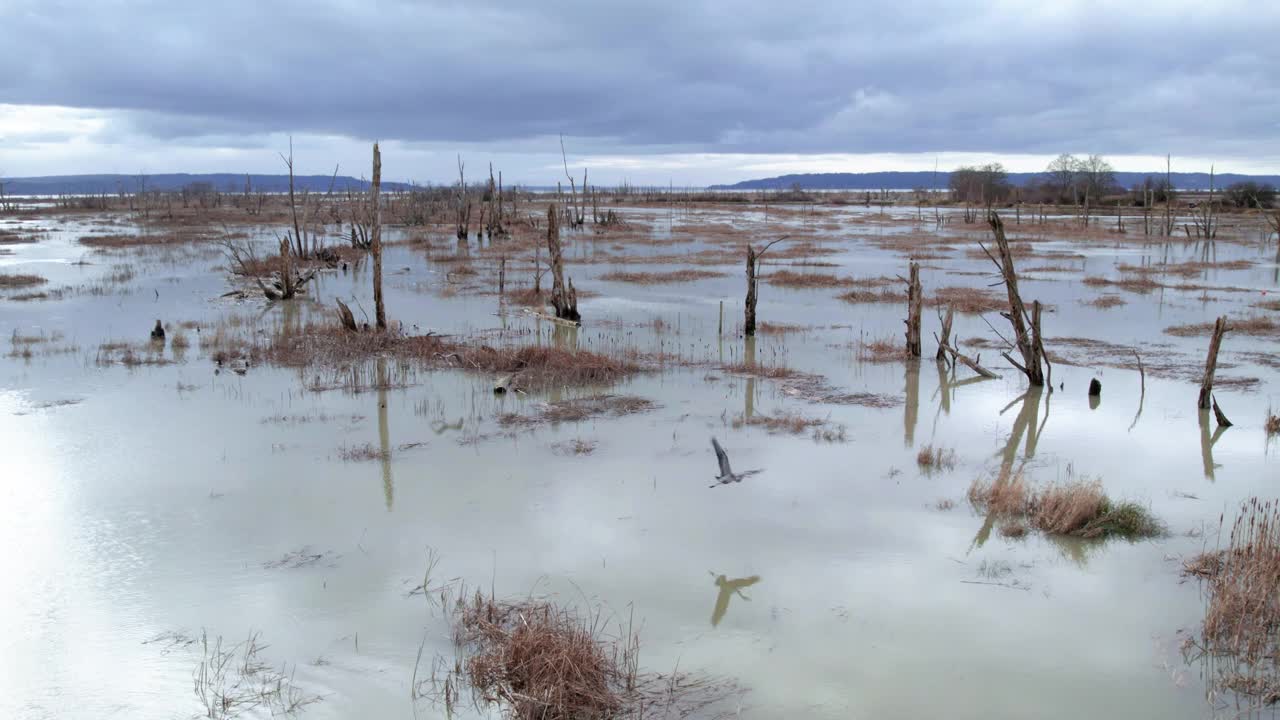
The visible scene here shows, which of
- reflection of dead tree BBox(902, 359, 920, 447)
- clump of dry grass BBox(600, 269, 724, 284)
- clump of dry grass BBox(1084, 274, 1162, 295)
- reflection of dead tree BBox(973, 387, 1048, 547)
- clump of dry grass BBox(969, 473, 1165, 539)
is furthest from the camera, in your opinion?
clump of dry grass BBox(600, 269, 724, 284)

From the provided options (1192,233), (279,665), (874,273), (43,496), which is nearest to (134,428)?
(43,496)

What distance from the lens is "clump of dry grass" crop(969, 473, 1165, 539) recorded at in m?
8.12

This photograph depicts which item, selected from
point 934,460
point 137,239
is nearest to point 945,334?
point 934,460

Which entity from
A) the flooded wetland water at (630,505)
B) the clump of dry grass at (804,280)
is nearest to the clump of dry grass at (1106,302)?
the flooded wetland water at (630,505)

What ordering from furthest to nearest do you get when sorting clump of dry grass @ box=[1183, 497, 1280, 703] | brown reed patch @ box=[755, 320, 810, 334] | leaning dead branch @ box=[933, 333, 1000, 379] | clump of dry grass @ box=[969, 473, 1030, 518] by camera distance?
brown reed patch @ box=[755, 320, 810, 334], leaning dead branch @ box=[933, 333, 1000, 379], clump of dry grass @ box=[969, 473, 1030, 518], clump of dry grass @ box=[1183, 497, 1280, 703]

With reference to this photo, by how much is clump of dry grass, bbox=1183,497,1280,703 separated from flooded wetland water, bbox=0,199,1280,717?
16cm

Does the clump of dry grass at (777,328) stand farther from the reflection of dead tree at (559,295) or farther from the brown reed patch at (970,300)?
the reflection of dead tree at (559,295)

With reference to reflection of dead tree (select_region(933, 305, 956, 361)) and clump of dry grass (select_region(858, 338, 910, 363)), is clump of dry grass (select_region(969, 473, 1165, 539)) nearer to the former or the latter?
reflection of dead tree (select_region(933, 305, 956, 361))

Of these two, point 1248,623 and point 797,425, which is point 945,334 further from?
point 1248,623

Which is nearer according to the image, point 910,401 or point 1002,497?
point 1002,497

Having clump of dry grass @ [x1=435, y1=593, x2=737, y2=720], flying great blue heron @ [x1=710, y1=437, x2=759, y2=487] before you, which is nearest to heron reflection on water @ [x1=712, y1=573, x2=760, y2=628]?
clump of dry grass @ [x1=435, y1=593, x2=737, y2=720]

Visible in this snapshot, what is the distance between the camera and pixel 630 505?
8914 millimetres

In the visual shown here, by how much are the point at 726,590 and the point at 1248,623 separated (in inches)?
139

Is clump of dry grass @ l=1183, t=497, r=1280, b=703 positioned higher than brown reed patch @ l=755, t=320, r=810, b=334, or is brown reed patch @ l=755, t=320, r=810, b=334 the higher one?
brown reed patch @ l=755, t=320, r=810, b=334
